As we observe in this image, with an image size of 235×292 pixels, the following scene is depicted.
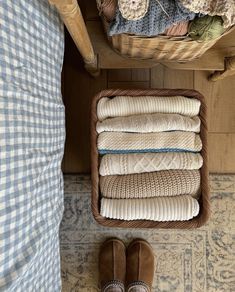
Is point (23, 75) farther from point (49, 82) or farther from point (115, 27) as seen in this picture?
point (115, 27)

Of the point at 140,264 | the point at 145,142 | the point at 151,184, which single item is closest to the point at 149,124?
the point at 145,142

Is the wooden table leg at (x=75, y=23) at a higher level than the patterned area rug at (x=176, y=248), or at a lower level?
higher

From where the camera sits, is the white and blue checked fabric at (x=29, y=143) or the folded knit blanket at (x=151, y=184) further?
the folded knit blanket at (x=151, y=184)

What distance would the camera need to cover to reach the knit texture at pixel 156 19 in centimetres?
73

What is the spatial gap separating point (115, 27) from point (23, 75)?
23 centimetres

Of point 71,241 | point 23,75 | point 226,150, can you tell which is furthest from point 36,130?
point 226,150

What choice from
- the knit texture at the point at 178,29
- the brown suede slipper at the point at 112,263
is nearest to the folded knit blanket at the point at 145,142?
the knit texture at the point at 178,29

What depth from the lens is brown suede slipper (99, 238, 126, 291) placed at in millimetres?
1139

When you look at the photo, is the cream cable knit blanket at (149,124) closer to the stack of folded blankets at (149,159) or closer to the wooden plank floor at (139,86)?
the stack of folded blankets at (149,159)

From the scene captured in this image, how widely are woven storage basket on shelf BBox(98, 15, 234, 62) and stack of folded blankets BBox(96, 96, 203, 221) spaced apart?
5.2 inches

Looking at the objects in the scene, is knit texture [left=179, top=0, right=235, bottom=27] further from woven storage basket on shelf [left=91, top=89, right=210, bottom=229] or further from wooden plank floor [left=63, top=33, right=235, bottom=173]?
wooden plank floor [left=63, top=33, right=235, bottom=173]

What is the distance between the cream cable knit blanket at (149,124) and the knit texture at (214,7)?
0.27m

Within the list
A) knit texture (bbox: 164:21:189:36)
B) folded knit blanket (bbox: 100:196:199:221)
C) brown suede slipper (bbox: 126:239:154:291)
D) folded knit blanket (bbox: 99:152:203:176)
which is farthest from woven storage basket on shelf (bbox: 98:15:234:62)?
brown suede slipper (bbox: 126:239:154:291)

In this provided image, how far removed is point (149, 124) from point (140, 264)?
0.50 m
